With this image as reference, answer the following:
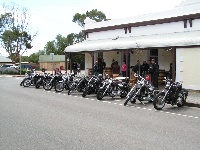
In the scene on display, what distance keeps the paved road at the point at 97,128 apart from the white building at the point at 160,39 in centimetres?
654

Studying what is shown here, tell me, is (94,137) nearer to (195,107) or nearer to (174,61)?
(195,107)

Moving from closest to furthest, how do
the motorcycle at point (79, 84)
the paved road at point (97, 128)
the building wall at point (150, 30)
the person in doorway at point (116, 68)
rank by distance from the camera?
the paved road at point (97, 128)
the motorcycle at point (79, 84)
the building wall at point (150, 30)
the person in doorway at point (116, 68)

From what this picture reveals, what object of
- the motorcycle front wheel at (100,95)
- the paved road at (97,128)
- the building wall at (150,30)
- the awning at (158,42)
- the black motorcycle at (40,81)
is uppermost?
the building wall at (150,30)

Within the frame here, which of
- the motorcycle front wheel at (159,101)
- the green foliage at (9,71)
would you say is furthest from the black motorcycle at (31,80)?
the green foliage at (9,71)

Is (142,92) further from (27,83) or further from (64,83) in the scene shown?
(27,83)

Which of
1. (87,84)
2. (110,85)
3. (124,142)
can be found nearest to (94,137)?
(124,142)

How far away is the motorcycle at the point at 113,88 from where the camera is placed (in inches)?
547

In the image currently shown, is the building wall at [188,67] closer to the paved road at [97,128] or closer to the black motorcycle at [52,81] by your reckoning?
the paved road at [97,128]

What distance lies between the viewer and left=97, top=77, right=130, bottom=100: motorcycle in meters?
13.9

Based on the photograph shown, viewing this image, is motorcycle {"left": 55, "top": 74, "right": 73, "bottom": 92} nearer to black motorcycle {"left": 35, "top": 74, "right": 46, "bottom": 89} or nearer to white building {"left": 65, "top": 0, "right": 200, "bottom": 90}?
black motorcycle {"left": 35, "top": 74, "right": 46, "bottom": 89}

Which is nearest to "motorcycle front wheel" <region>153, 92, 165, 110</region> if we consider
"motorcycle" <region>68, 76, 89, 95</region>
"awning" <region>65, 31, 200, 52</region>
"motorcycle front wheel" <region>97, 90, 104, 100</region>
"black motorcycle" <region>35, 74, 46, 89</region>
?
"motorcycle front wheel" <region>97, 90, 104, 100</region>

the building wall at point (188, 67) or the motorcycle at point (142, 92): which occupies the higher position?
the building wall at point (188, 67)

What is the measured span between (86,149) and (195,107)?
715cm

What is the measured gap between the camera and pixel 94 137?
649 centimetres
